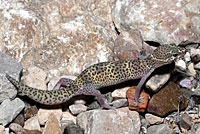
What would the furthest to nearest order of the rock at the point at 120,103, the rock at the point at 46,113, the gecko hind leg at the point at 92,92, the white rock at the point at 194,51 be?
the white rock at the point at 194,51 → the rock at the point at 120,103 → the gecko hind leg at the point at 92,92 → the rock at the point at 46,113

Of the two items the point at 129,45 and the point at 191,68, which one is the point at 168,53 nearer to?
the point at 129,45

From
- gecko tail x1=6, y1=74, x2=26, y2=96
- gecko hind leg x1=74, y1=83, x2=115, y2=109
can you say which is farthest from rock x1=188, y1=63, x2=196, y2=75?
gecko tail x1=6, y1=74, x2=26, y2=96

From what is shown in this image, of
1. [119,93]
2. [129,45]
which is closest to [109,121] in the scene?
[119,93]

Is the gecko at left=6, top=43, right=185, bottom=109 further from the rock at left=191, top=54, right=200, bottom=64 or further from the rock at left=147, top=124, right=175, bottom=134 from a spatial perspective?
the rock at left=191, top=54, right=200, bottom=64

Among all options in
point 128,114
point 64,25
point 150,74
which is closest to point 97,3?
point 64,25

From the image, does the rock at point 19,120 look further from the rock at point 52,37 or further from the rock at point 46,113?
the rock at point 52,37

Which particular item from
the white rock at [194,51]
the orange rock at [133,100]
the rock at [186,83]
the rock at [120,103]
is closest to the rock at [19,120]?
the rock at [120,103]
